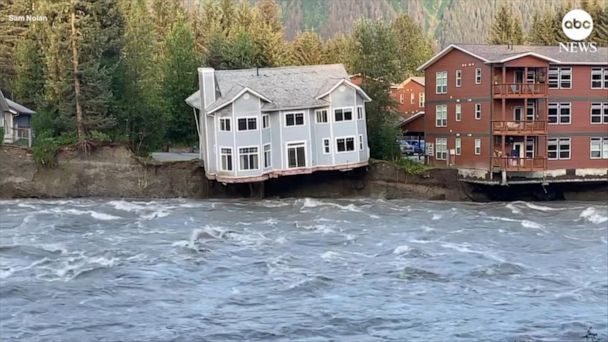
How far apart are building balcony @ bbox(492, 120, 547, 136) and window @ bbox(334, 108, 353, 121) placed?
8.59 metres

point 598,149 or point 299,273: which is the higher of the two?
point 598,149

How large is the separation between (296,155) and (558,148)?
16.0 metres

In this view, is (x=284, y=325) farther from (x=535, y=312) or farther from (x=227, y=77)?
(x=227, y=77)

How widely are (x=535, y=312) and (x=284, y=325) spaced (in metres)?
7.67

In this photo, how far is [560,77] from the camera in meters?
56.0

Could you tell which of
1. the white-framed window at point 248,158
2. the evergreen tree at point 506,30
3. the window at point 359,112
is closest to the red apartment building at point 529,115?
the window at point 359,112

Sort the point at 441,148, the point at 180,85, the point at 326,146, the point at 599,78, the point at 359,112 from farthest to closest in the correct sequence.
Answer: the point at 180,85 < the point at 441,148 < the point at 599,78 < the point at 359,112 < the point at 326,146

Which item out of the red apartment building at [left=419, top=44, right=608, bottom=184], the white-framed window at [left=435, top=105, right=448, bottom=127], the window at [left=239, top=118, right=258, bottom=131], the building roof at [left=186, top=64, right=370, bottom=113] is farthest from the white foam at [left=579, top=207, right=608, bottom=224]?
the window at [left=239, top=118, right=258, bottom=131]

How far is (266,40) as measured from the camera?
8100 cm

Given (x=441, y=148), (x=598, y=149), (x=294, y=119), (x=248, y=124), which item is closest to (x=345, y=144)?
(x=294, y=119)

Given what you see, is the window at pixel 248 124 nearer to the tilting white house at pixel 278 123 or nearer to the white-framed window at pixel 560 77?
the tilting white house at pixel 278 123

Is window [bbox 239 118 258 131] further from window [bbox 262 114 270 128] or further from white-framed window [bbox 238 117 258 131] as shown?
window [bbox 262 114 270 128]

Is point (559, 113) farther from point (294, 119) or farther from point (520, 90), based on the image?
point (294, 119)

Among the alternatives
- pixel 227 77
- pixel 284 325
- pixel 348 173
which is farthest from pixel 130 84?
pixel 284 325
